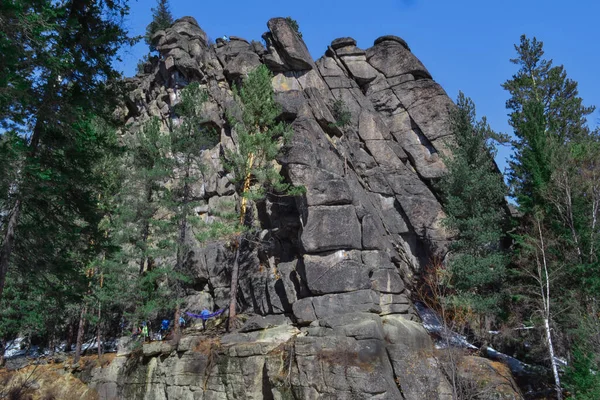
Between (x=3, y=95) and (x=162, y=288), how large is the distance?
15736mm

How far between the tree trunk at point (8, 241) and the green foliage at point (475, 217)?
18449 mm

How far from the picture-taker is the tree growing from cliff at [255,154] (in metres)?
23.8

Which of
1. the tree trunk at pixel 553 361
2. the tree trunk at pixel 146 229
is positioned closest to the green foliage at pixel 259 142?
the tree trunk at pixel 146 229

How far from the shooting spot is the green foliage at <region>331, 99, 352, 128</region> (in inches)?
1208

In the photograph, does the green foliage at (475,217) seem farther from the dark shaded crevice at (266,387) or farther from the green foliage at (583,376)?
the dark shaded crevice at (266,387)

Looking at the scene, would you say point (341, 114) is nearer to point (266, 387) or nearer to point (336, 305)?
point (336, 305)

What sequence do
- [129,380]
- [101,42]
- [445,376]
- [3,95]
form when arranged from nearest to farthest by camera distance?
[3,95] → [101,42] → [445,376] → [129,380]

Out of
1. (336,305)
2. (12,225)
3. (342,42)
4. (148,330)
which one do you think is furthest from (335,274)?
(342,42)

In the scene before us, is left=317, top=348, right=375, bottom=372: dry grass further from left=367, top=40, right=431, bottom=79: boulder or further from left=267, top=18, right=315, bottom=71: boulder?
left=367, top=40, right=431, bottom=79: boulder

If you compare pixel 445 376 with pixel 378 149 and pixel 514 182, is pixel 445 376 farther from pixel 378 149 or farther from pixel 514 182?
pixel 378 149

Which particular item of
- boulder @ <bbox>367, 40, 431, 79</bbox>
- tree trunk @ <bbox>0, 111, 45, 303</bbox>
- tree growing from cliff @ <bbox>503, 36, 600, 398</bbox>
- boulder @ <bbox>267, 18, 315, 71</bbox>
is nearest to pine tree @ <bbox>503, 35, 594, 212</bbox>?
tree growing from cliff @ <bbox>503, 36, 600, 398</bbox>

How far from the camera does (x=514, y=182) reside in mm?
24594

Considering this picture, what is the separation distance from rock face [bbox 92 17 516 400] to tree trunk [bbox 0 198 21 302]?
669cm

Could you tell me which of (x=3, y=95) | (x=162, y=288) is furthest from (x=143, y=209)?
(x=3, y=95)
